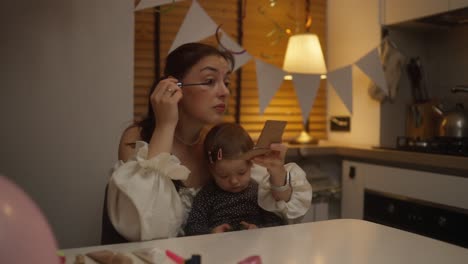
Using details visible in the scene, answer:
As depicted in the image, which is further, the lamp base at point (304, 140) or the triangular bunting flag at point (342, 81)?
the lamp base at point (304, 140)

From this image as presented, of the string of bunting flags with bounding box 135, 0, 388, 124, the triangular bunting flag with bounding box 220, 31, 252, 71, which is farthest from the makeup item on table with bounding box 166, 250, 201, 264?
the triangular bunting flag with bounding box 220, 31, 252, 71

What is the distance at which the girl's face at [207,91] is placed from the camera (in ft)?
4.93

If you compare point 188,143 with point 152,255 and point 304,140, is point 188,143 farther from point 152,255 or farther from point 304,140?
point 304,140

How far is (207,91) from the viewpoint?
151 cm

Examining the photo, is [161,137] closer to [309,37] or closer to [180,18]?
[180,18]

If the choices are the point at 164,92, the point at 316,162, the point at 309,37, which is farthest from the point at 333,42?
the point at 164,92

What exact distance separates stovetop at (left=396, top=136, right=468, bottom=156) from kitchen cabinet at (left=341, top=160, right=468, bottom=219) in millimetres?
117

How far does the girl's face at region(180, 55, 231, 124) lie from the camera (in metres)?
1.50

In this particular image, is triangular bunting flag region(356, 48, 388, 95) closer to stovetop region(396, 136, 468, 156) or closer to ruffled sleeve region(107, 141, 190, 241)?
stovetop region(396, 136, 468, 156)

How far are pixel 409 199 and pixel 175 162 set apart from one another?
4.53 feet

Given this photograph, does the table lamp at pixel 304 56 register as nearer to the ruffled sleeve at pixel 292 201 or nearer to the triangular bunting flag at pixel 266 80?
the triangular bunting flag at pixel 266 80

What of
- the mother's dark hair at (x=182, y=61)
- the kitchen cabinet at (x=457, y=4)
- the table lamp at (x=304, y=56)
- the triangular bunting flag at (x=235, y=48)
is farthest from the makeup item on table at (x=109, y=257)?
the kitchen cabinet at (x=457, y=4)

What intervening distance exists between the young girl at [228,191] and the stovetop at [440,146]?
3.33ft

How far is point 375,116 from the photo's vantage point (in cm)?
265
